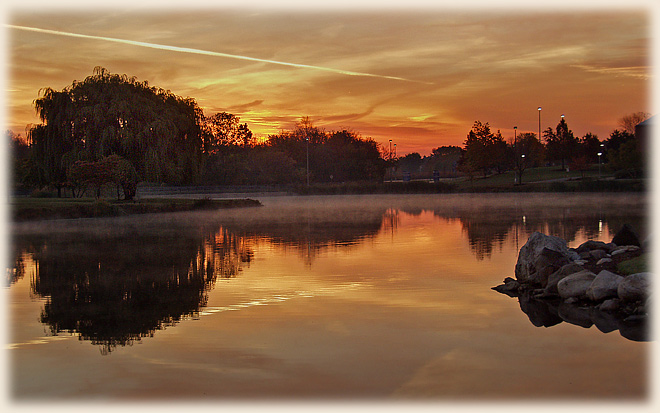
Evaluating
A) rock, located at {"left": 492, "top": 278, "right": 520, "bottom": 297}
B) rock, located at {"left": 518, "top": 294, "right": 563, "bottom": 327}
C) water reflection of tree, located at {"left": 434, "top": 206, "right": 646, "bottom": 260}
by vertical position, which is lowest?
rock, located at {"left": 518, "top": 294, "right": 563, "bottom": 327}

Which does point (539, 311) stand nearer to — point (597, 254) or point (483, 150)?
point (597, 254)

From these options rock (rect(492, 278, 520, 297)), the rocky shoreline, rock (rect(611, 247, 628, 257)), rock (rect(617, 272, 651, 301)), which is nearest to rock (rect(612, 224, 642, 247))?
the rocky shoreline

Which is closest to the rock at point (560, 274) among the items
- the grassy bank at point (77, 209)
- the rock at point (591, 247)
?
the rock at point (591, 247)

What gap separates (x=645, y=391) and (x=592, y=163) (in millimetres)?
125221

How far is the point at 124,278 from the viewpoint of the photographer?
1492cm

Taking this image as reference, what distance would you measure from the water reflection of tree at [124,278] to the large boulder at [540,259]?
6.13m

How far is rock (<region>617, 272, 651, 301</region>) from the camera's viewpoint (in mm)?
10523

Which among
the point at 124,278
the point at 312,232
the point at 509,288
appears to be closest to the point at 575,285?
the point at 509,288

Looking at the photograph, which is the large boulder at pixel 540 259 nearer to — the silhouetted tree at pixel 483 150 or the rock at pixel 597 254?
the rock at pixel 597 254

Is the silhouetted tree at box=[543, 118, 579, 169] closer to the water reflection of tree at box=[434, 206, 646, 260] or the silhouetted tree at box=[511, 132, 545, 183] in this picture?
the silhouetted tree at box=[511, 132, 545, 183]

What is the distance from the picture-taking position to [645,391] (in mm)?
7195

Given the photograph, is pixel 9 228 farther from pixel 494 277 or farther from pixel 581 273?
pixel 581 273

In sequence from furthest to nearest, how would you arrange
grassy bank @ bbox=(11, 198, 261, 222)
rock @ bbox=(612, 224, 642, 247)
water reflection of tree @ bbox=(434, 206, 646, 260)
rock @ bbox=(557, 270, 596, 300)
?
grassy bank @ bbox=(11, 198, 261, 222) → water reflection of tree @ bbox=(434, 206, 646, 260) → rock @ bbox=(612, 224, 642, 247) → rock @ bbox=(557, 270, 596, 300)

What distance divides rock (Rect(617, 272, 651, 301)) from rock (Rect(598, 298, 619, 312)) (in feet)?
0.39
